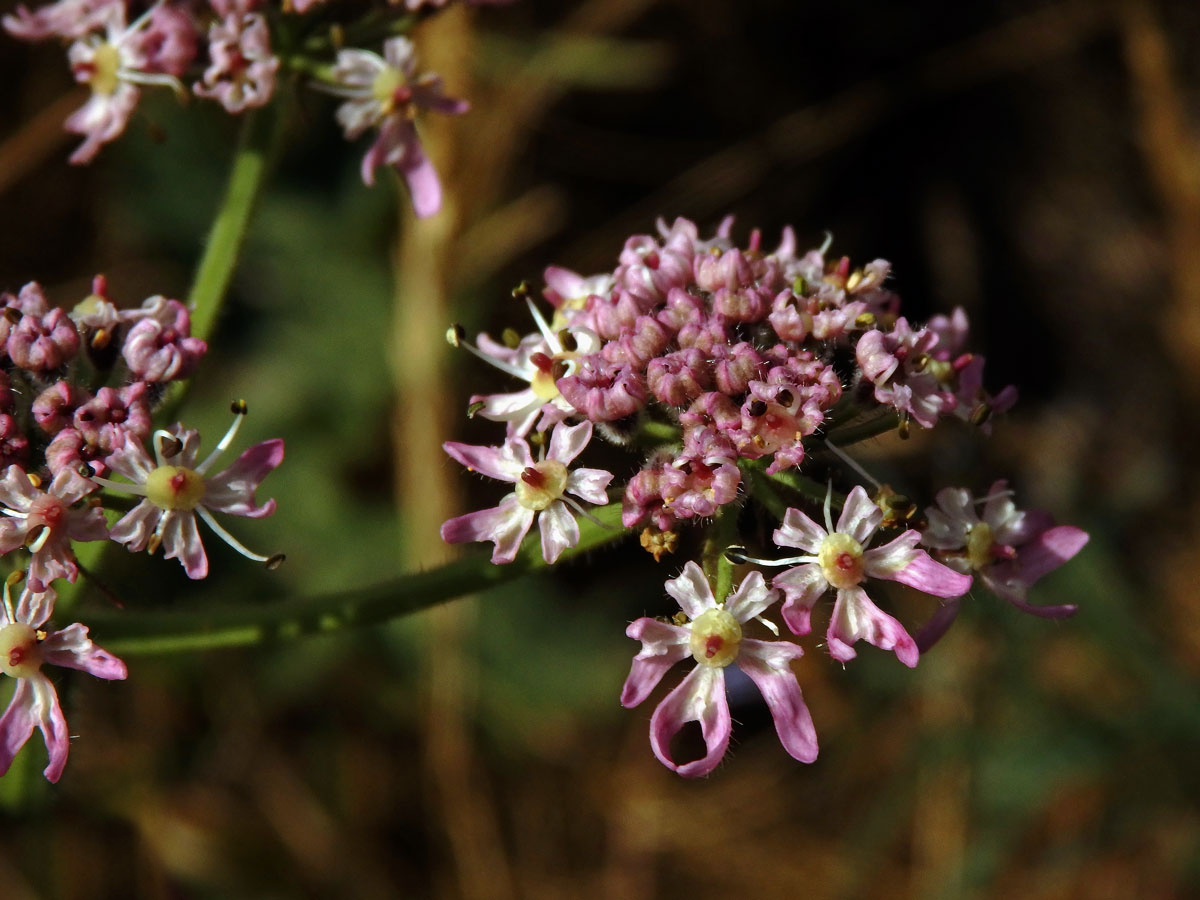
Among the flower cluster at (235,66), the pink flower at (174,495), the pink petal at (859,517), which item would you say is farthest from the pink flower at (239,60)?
the pink petal at (859,517)

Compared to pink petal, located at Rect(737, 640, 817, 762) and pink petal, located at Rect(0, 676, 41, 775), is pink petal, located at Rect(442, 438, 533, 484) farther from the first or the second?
pink petal, located at Rect(0, 676, 41, 775)

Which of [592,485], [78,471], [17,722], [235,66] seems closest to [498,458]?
[592,485]

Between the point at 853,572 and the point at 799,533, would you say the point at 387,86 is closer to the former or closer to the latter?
the point at 799,533

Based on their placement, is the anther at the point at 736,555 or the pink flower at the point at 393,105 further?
the pink flower at the point at 393,105

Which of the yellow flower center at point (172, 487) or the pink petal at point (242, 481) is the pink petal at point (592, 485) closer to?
the pink petal at point (242, 481)

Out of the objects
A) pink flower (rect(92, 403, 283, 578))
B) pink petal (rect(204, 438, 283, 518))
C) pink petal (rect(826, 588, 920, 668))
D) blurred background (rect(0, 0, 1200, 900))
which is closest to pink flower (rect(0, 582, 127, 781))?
pink flower (rect(92, 403, 283, 578))

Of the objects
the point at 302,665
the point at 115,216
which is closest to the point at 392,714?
the point at 302,665

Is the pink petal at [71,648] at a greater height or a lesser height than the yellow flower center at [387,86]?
lesser
